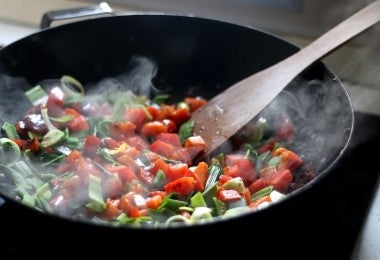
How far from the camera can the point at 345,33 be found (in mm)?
1230

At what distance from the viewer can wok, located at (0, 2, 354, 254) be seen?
1273 millimetres

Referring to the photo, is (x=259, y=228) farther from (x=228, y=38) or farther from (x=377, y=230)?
(x=228, y=38)

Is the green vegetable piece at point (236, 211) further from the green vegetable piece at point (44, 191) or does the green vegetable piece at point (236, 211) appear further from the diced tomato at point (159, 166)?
the green vegetable piece at point (44, 191)

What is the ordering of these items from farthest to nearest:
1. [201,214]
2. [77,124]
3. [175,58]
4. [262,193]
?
[175,58] → [77,124] → [262,193] → [201,214]

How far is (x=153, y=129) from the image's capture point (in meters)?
1.41

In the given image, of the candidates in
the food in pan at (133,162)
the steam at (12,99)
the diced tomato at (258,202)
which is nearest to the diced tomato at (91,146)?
the food in pan at (133,162)

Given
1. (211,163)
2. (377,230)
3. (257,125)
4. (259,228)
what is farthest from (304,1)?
(259,228)

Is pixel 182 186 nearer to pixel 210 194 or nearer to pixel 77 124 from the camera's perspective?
pixel 210 194

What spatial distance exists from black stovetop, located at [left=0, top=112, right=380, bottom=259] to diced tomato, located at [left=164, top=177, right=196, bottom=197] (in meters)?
0.21

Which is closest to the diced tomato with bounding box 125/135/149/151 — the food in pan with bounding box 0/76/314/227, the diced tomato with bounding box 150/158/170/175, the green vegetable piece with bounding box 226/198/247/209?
the food in pan with bounding box 0/76/314/227

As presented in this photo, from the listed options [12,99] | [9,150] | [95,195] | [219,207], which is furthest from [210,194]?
[12,99]

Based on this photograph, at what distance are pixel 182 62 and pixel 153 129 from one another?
238mm

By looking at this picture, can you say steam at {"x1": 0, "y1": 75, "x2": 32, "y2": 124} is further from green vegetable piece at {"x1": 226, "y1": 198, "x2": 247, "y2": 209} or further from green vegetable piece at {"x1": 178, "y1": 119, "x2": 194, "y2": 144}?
green vegetable piece at {"x1": 226, "y1": 198, "x2": 247, "y2": 209}

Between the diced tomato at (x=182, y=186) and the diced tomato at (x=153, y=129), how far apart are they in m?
0.25
